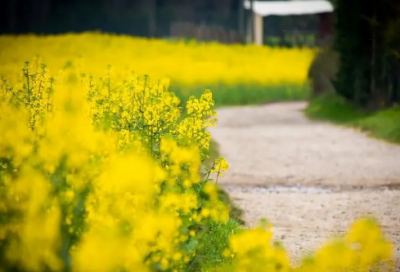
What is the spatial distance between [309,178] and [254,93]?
14.4 metres

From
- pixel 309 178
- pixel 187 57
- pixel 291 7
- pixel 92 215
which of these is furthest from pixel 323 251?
pixel 291 7

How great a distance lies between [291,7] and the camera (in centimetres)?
4347

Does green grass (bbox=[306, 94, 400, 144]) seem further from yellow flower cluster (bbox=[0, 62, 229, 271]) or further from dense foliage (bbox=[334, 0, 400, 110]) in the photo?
yellow flower cluster (bbox=[0, 62, 229, 271])

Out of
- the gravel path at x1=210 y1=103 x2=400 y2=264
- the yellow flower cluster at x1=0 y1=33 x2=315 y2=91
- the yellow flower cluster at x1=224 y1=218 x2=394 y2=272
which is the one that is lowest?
the yellow flower cluster at x1=0 y1=33 x2=315 y2=91

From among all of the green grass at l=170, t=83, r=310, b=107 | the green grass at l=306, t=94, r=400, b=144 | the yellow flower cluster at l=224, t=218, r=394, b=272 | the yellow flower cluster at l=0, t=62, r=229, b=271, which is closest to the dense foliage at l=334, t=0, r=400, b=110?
the green grass at l=306, t=94, r=400, b=144

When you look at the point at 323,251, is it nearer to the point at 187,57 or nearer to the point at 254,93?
the point at 254,93

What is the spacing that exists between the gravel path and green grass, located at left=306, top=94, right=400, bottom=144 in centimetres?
27

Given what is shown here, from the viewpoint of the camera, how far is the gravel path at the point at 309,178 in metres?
8.40

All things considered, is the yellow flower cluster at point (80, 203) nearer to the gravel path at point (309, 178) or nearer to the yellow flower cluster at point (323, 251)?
the yellow flower cluster at point (323, 251)

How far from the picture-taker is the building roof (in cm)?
4112

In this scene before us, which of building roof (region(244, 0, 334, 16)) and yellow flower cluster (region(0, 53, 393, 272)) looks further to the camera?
building roof (region(244, 0, 334, 16))

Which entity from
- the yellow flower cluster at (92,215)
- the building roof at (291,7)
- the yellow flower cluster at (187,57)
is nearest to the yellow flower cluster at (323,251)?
the yellow flower cluster at (92,215)

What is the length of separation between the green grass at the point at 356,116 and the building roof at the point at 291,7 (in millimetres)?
19280

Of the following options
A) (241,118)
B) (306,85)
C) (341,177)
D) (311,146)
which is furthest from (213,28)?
(341,177)
